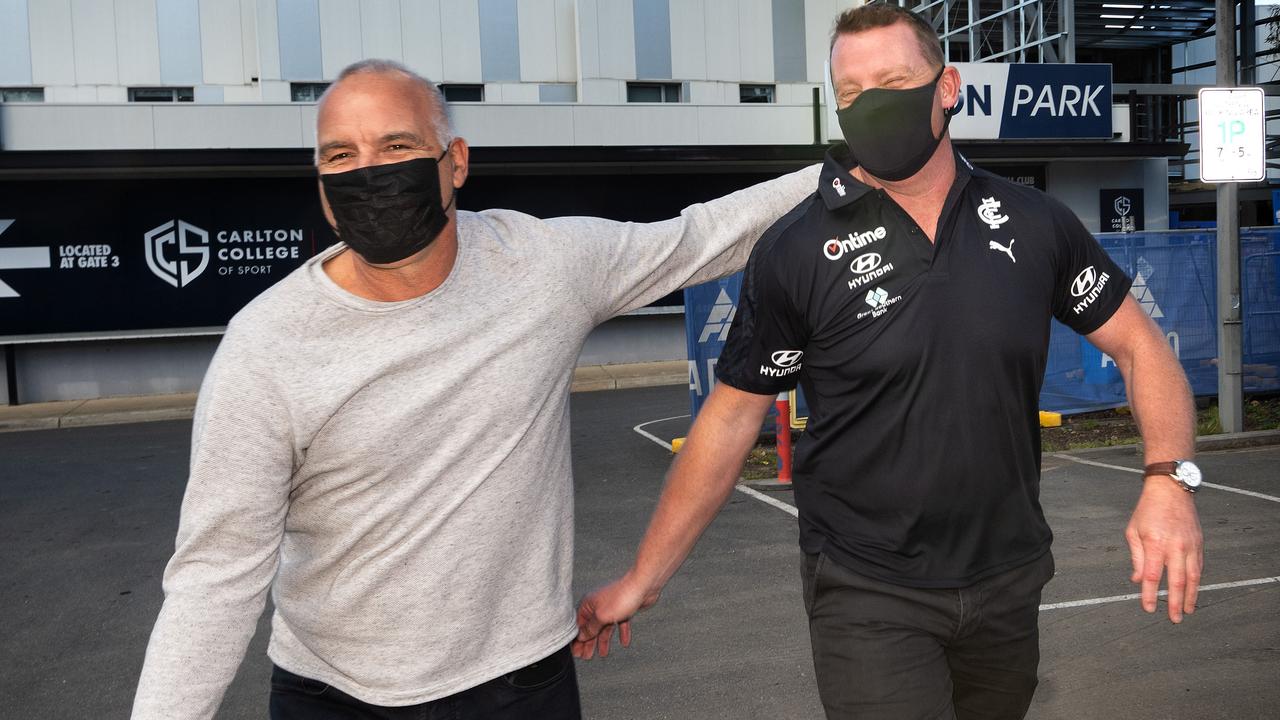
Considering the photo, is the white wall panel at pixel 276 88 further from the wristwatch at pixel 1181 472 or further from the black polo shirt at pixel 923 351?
the wristwatch at pixel 1181 472

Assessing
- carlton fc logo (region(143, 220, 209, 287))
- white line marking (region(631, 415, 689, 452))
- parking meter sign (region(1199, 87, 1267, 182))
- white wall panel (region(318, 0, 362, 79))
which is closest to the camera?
parking meter sign (region(1199, 87, 1267, 182))

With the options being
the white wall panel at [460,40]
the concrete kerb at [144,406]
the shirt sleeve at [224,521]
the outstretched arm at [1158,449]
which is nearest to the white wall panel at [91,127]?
the concrete kerb at [144,406]

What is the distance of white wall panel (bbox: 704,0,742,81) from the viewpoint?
959 inches

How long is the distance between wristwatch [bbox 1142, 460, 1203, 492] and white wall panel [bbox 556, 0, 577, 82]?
22595mm

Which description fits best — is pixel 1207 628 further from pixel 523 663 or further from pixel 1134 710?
pixel 523 663

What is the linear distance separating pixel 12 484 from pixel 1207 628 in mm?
10920

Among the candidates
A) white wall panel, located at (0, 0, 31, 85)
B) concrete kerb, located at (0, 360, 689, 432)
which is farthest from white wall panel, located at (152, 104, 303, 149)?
white wall panel, located at (0, 0, 31, 85)

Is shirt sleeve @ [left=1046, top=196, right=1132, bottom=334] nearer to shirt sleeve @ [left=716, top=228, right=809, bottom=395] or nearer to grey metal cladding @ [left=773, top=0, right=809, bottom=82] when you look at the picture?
shirt sleeve @ [left=716, top=228, right=809, bottom=395]

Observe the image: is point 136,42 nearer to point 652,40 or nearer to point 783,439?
point 652,40

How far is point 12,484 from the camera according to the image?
11867 millimetres

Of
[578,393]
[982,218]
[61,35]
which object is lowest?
[578,393]

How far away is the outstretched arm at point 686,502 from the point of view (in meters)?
2.93

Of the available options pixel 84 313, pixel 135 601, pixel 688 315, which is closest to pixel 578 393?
pixel 688 315

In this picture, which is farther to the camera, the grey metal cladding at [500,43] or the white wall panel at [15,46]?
the grey metal cladding at [500,43]
